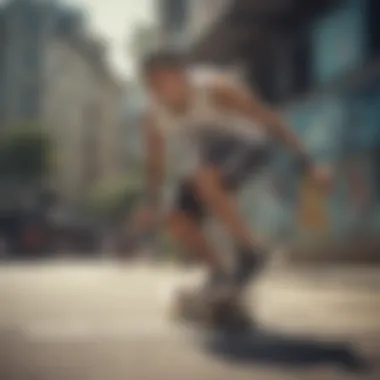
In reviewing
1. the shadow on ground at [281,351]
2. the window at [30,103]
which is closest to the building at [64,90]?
the window at [30,103]

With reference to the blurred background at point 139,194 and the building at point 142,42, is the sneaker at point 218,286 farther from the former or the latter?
the building at point 142,42

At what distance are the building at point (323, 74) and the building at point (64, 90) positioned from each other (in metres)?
0.20

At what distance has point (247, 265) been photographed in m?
1.51

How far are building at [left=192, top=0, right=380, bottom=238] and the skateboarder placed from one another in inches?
1.5

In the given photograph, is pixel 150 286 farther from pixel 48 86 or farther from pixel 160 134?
pixel 48 86

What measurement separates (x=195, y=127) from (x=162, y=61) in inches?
5.5

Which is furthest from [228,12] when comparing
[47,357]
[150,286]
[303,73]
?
[47,357]

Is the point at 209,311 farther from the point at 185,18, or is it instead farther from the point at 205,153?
the point at 185,18

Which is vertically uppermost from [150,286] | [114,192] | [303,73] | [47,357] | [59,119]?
[303,73]

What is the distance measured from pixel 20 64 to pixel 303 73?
0.53 metres

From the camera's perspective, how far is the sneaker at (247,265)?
4.93 ft

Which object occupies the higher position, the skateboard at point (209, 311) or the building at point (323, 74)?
the building at point (323, 74)

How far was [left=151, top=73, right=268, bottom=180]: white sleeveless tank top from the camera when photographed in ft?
4.92

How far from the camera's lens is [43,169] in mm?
1489
